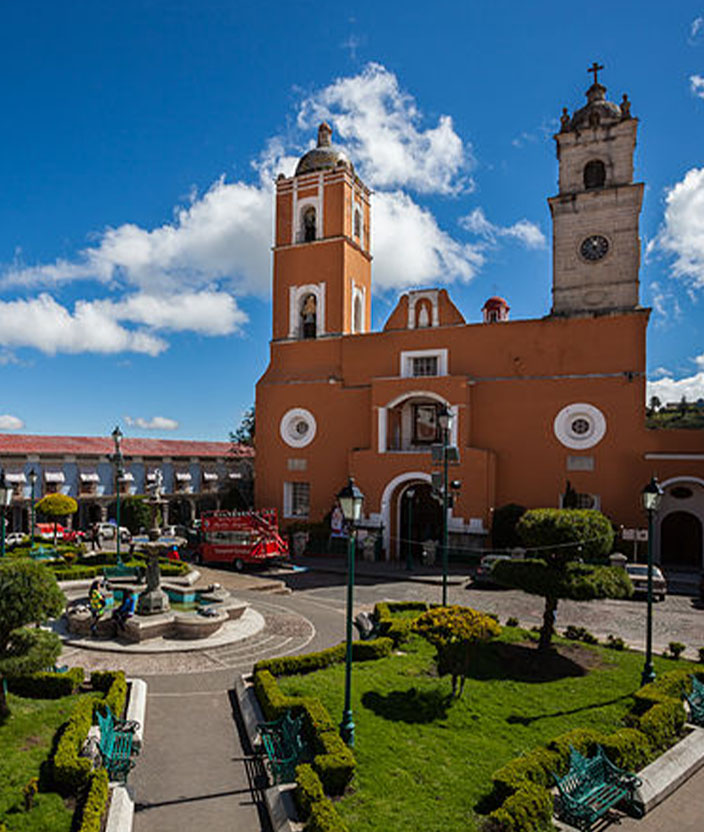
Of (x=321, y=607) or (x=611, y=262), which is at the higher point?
(x=611, y=262)

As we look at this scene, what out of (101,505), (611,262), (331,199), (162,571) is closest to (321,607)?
(162,571)

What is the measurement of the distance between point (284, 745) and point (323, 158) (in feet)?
108

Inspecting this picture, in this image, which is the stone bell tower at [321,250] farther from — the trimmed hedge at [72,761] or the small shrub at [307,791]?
the small shrub at [307,791]

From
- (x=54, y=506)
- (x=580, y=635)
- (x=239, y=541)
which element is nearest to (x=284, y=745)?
(x=580, y=635)

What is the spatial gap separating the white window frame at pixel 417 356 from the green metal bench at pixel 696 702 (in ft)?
66.5

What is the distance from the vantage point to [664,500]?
26375 millimetres

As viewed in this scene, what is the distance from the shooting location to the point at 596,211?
94.4ft

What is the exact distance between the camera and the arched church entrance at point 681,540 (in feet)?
87.1

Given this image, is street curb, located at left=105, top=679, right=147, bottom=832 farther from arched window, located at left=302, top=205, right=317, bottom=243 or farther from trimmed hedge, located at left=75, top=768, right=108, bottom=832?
arched window, located at left=302, top=205, right=317, bottom=243

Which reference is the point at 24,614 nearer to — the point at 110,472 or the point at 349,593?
the point at 349,593

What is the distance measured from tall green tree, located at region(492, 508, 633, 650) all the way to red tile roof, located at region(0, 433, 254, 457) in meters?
35.2

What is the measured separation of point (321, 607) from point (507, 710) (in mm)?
9510

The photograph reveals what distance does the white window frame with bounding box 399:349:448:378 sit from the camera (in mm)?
30094

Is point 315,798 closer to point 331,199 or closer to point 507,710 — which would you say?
point 507,710
